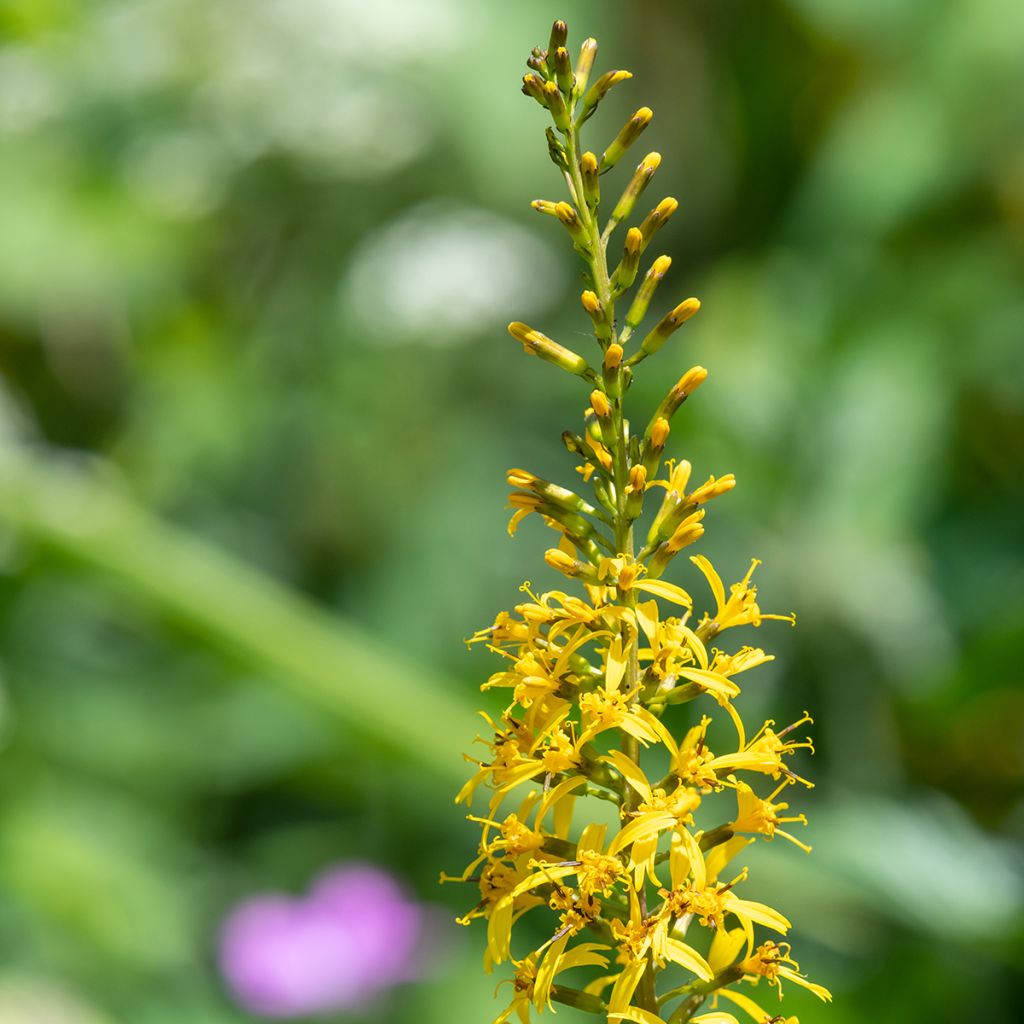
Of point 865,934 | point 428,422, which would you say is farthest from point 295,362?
point 865,934

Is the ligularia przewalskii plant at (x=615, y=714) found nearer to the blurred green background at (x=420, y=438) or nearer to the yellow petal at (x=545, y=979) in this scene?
the yellow petal at (x=545, y=979)

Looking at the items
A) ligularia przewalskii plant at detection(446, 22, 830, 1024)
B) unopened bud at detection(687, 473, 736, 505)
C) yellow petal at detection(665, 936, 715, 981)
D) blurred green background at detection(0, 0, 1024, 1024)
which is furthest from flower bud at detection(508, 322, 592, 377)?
blurred green background at detection(0, 0, 1024, 1024)

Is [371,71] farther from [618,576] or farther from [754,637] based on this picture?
[618,576]

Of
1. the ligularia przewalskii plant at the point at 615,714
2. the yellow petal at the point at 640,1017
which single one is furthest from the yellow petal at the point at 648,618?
the yellow petal at the point at 640,1017

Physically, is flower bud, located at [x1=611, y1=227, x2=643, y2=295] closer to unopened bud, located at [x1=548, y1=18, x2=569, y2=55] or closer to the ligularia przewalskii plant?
the ligularia przewalskii plant

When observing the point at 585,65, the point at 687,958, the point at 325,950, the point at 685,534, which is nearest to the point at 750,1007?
the point at 687,958
